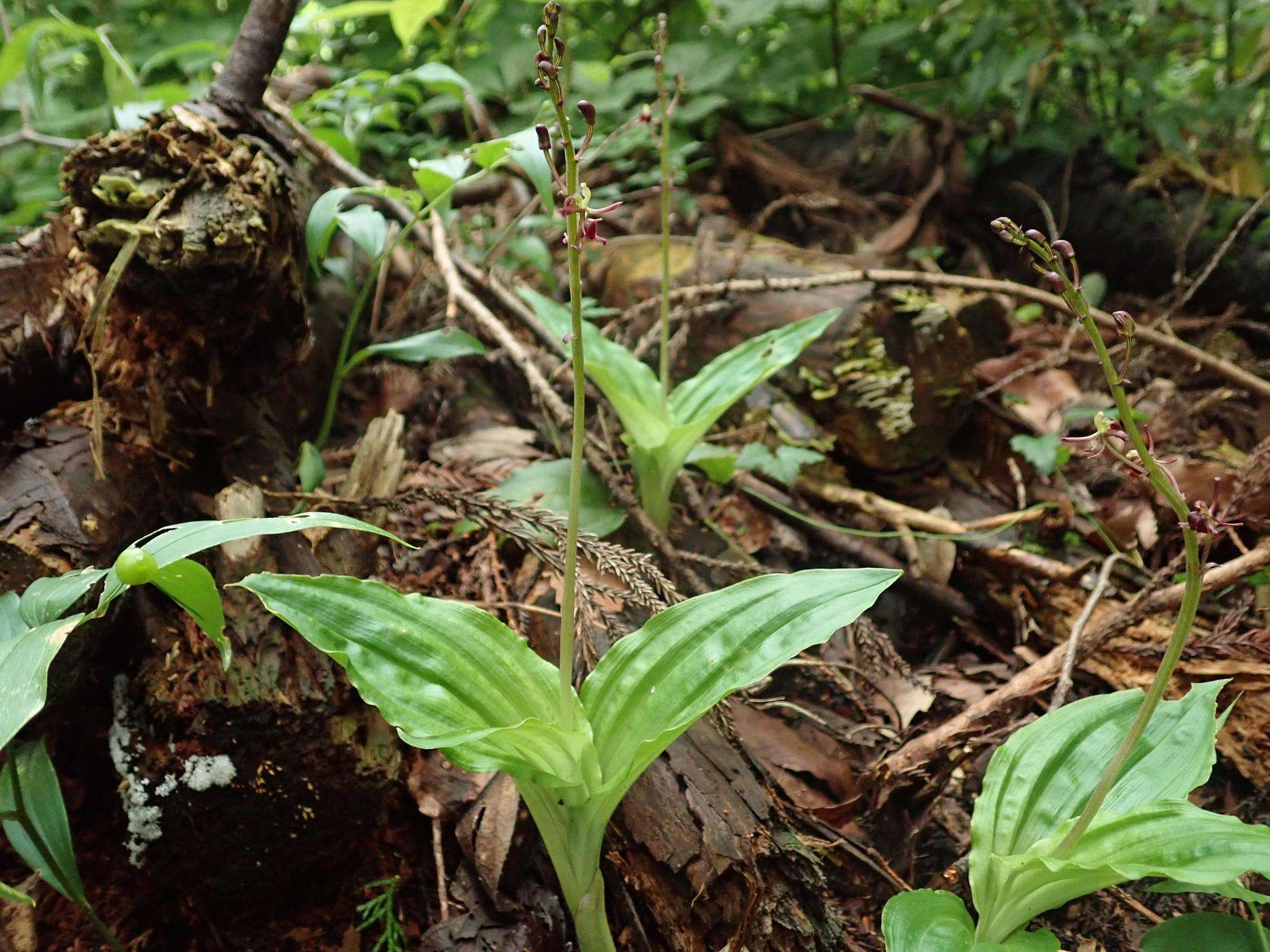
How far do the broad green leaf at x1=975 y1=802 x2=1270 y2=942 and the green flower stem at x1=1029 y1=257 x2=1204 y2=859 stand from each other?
6 cm

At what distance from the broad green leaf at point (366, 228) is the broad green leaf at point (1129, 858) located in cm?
175

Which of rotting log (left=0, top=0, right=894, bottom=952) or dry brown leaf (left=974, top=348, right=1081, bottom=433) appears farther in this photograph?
dry brown leaf (left=974, top=348, right=1081, bottom=433)

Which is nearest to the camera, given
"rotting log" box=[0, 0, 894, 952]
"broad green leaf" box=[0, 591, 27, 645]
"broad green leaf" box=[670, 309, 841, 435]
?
"broad green leaf" box=[0, 591, 27, 645]

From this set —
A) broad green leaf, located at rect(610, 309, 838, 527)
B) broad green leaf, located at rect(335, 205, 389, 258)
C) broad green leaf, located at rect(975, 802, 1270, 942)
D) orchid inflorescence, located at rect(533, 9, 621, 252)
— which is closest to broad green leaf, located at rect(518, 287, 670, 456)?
broad green leaf, located at rect(610, 309, 838, 527)

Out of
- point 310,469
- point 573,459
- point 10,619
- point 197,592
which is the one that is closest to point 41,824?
point 10,619

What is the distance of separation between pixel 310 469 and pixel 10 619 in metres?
0.69

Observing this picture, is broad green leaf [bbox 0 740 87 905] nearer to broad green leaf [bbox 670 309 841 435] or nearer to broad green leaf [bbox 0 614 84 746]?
broad green leaf [bbox 0 614 84 746]

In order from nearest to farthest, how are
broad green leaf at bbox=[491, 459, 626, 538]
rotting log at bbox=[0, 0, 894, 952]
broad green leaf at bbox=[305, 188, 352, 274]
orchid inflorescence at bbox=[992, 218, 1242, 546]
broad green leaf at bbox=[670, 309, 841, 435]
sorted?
1. orchid inflorescence at bbox=[992, 218, 1242, 546]
2. rotting log at bbox=[0, 0, 894, 952]
3. broad green leaf at bbox=[305, 188, 352, 274]
4. broad green leaf at bbox=[491, 459, 626, 538]
5. broad green leaf at bbox=[670, 309, 841, 435]

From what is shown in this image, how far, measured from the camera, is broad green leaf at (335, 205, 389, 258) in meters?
1.92

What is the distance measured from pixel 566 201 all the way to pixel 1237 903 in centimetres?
161

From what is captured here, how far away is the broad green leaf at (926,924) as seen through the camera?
1.17m

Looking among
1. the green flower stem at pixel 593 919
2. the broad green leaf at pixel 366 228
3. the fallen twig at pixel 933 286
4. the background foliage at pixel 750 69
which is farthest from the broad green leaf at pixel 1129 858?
the background foliage at pixel 750 69

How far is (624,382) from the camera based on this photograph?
2.03m

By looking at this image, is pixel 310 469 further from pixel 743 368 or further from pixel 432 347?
pixel 743 368
